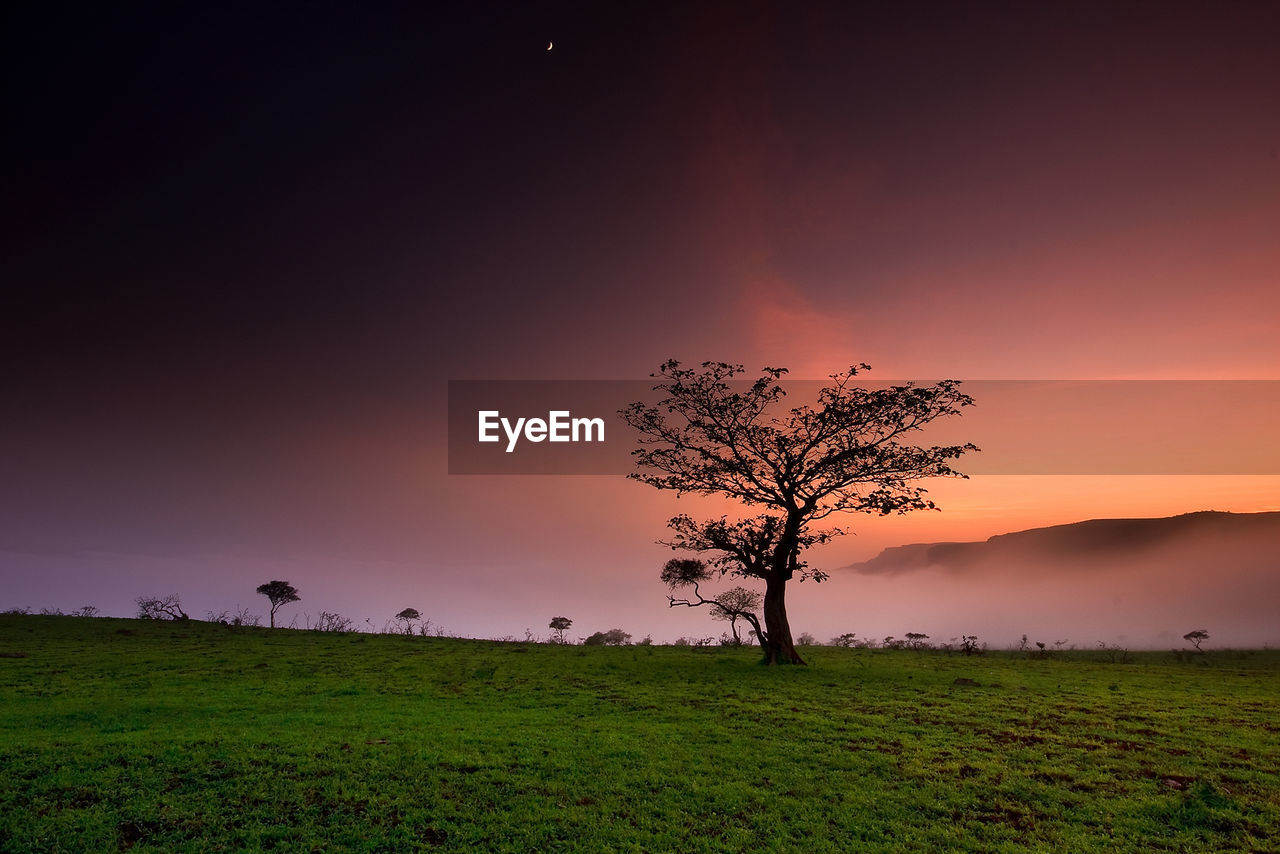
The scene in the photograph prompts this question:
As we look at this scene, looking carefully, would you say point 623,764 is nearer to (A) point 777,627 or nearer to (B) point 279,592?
(A) point 777,627

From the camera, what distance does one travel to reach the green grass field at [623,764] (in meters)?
10.9

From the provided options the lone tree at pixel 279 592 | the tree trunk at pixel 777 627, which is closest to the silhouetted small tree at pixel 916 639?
the tree trunk at pixel 777 627

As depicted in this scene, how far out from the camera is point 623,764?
1459 cm

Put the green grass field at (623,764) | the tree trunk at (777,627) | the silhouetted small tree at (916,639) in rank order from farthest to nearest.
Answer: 1. the silhouetted small tree at (916,639)
2. the tree trunk at (777,627)
3. the green grass field at (623,764)

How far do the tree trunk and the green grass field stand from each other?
6652mm

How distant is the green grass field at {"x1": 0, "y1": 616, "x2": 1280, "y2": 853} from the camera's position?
35.9 feet

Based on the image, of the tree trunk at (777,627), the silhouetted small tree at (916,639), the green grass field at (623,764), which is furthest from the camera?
the silhouetted small tree at (916,639)

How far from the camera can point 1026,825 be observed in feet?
37.1

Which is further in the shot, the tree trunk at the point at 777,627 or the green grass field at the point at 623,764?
the tree trunk at the point at 777,627

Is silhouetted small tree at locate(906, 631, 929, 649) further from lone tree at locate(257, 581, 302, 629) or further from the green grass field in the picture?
lone tree at locate(257, 581, 302, 629)

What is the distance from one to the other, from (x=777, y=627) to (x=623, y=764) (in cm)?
2257

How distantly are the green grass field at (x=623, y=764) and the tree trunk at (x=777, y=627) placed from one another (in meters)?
6.65

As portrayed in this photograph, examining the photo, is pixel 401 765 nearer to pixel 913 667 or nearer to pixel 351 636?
pixel 913 667

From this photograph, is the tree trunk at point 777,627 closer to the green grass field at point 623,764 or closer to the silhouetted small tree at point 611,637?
the green grass field at point 623,764
